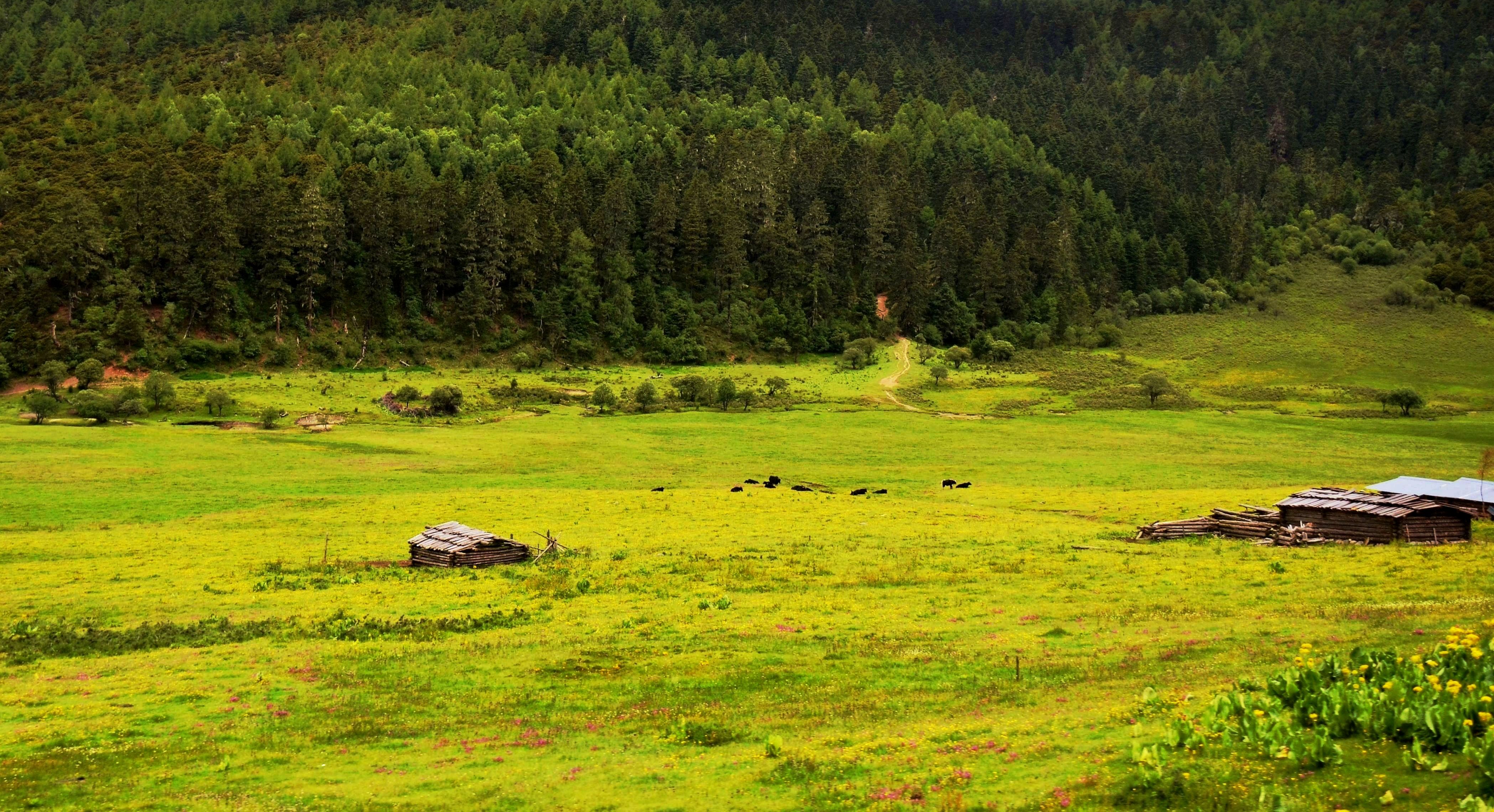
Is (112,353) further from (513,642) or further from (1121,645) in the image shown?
(1121,645)

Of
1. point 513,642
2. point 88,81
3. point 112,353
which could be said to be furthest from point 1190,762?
point 88,81

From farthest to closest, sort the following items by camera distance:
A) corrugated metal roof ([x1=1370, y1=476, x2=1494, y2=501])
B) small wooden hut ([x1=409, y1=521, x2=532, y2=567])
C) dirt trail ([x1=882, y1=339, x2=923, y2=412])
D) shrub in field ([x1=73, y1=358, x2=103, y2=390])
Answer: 1. dirt trail ([x1=882, y1=339, x2=923, y2=412])
2. shrub in field ([x1=73, y1=358, x2=103, y2=390])
3. corrugated metal roof ([x1=1370, y1=476, x2=1494, y2=501])
4. small wooden hut ([x1=409, y1=521, x2=532, y2=567])

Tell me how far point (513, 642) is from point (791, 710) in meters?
10.6

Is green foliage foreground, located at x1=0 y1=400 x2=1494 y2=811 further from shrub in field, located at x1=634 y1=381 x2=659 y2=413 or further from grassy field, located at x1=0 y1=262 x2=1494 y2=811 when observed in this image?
shrub in field, located at x1=634 y1=381 x2=659 y2=413

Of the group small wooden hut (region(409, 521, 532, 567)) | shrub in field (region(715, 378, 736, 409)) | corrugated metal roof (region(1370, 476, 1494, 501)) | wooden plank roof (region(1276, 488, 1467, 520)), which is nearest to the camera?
small wooden hut (region(409, 521, 532, 567))

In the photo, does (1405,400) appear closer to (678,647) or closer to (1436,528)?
(1436,528)

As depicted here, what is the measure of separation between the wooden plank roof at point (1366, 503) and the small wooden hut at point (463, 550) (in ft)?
116

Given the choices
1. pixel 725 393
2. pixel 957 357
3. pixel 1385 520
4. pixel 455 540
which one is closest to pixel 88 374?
pixel 725 393

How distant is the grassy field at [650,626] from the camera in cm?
1848

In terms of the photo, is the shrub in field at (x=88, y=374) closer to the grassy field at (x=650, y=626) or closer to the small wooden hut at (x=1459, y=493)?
the grassy field at (x=650, y=626)

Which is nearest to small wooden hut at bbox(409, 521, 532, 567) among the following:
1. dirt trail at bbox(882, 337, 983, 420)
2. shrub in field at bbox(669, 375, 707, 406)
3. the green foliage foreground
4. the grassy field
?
the green foliage foreground

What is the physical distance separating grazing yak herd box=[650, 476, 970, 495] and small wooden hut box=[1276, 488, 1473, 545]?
26.1 metres

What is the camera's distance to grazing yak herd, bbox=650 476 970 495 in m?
65.4

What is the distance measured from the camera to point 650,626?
31.2m
